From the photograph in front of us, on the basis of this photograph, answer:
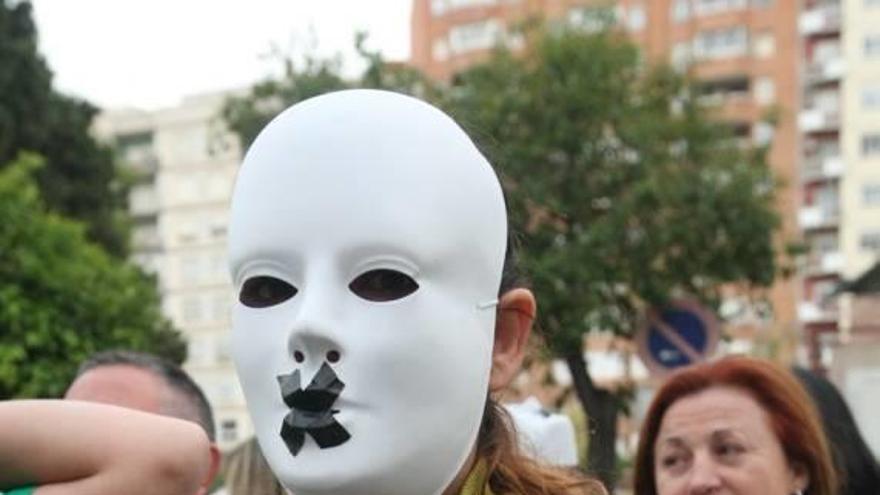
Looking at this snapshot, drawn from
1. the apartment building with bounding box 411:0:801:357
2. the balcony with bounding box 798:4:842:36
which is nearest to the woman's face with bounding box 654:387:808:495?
the apartment building with bounding box 411:0:801:357

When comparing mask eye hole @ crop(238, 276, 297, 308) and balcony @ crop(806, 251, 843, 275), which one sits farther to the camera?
balcony @ crop(806, 251, 843, 275)

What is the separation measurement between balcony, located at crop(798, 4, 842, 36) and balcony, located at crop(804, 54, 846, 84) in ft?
3.32

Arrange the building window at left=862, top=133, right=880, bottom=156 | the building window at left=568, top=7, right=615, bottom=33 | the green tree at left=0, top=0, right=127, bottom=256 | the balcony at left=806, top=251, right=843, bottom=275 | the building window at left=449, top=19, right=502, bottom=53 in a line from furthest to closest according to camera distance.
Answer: the balcony at left=806, top=251, right=843, bottom=275 → the building window at left=449, top=19, right=502, bottom=53 → the building window at left=862, top=133, right=880, bottom=156 → the green tree at left=0, top=0, right=127, bottom=256 → the building window at left=568, top=7, right=615, bottom=33

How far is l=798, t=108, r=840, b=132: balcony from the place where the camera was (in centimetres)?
5338

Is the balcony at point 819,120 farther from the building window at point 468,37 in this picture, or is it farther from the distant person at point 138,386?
the distant person at point 138,386

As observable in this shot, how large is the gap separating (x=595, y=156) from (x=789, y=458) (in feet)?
44.8

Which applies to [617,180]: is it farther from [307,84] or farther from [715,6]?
[715,6]

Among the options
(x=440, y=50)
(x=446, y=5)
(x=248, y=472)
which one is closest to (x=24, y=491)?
(x=248, y=472)

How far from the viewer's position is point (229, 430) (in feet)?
204

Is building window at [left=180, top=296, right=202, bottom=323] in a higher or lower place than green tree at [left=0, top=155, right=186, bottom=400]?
higher

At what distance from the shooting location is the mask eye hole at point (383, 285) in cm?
194

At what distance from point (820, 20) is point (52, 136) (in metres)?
32.9

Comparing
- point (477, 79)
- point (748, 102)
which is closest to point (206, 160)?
point (748, 102)

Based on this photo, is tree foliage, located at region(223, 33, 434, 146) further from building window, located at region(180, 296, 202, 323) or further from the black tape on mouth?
building window, located at region(180, 296, 202, 323)
